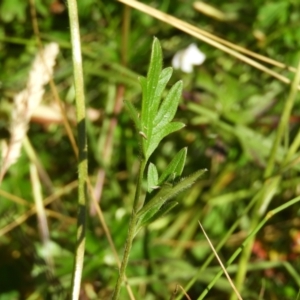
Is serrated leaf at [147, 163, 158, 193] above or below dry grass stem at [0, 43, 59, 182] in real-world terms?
above

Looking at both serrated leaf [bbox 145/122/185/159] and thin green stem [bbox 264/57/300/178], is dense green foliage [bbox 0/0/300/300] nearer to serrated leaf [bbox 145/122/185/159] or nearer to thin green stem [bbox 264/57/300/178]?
thin green stem [bbox 264/57/300/178]

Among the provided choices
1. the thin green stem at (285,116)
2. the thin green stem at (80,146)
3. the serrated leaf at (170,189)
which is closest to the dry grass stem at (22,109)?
the thin green stem at (80,146)

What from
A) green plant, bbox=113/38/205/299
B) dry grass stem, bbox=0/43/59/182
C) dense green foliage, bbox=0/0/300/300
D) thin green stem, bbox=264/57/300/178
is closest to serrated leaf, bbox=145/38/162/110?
green plant, bbox=113/38/205/299

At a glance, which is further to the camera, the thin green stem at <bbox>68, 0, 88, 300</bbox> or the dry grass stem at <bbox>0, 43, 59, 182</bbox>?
the dry grass stem at <bbox>0, 43, 59, 182</bbox>

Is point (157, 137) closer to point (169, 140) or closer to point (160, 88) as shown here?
point (160, 88)

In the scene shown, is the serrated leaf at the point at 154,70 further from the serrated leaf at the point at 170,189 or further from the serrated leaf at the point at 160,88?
the serrated leaf at the point at 170,189

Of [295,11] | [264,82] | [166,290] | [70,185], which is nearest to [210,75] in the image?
[264,82]

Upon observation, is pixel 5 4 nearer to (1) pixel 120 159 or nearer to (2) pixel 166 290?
(1) pixel 120 159

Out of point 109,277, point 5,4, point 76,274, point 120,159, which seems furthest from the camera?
point 120,159
